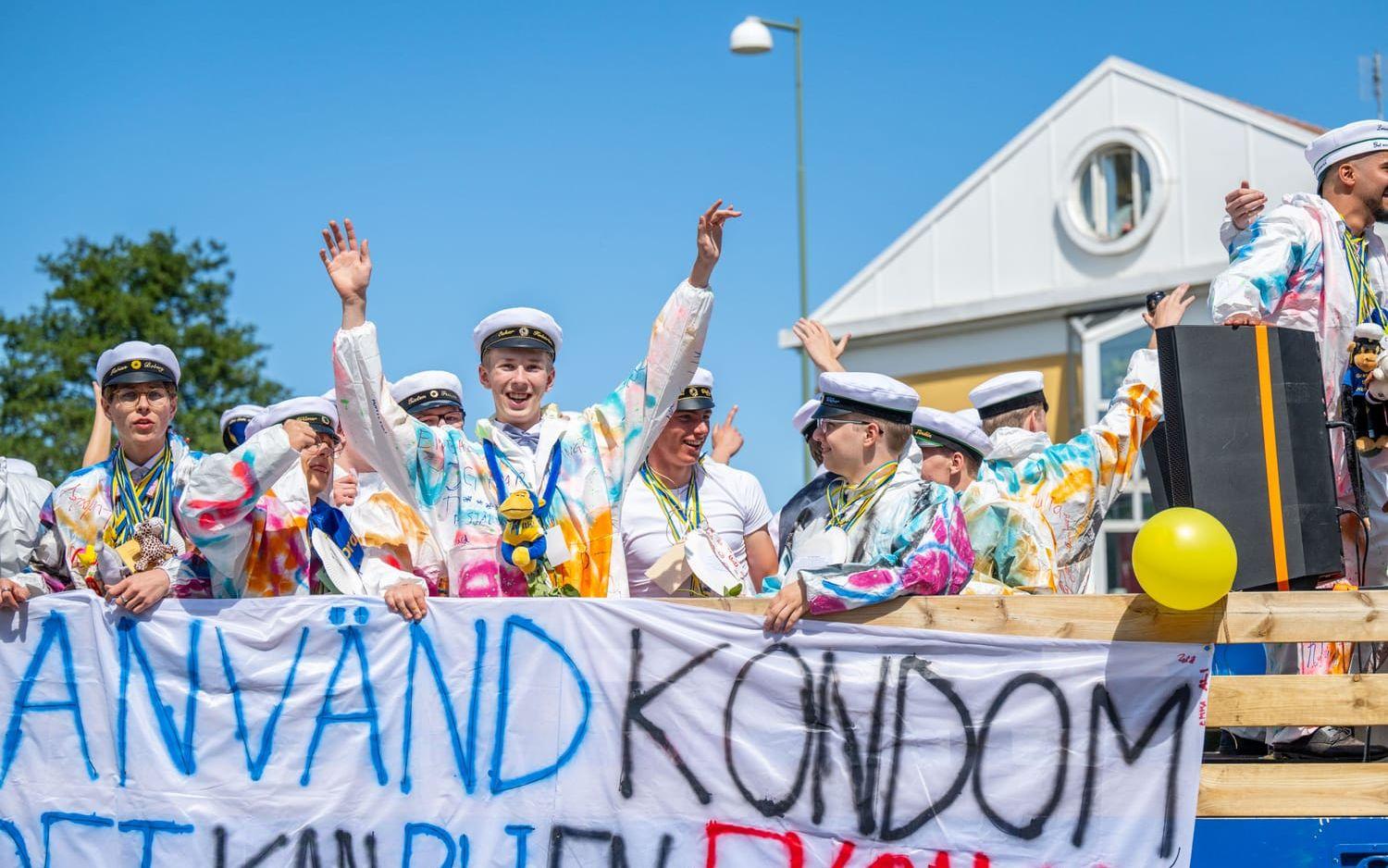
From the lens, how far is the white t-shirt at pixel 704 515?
5.81 metres

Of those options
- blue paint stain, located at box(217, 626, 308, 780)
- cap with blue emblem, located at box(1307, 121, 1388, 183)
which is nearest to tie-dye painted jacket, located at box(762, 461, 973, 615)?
blue paint stain, located at box(217, 626, 308, 780)

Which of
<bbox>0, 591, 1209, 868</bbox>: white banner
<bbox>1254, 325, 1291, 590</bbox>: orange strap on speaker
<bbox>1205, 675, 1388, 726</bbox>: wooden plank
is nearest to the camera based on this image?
<bbox>1205, 675, 1388, 726</bbox>: wooden plank

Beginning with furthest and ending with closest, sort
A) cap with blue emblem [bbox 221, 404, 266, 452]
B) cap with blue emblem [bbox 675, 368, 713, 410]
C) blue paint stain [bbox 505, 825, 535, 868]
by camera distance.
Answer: cap with blue emblem [bbox 221, 404, 266, 452] < cap with blue emblem [bbox 675, 368, 713, 410] < blue paint stain [bbox 505, 825, 535, 868]

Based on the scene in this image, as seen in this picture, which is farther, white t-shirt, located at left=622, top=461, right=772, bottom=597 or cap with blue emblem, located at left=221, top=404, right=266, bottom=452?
cap with blue emblem, located at left=221, top=404, right=266, bottom=452

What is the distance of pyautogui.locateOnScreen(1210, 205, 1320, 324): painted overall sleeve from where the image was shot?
4953mm

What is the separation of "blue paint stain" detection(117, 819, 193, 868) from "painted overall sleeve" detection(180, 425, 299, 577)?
0.90 meters

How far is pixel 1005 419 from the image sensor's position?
5.82 m

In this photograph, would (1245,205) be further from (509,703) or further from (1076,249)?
(1076,249)

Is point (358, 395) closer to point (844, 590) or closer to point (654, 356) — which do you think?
point (654, 356)

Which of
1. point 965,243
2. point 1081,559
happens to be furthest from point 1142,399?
point 965,243

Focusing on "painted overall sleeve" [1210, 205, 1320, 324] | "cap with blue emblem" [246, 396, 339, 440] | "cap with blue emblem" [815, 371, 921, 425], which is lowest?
"cap with blue emblem" [815, 371, 921, 425]

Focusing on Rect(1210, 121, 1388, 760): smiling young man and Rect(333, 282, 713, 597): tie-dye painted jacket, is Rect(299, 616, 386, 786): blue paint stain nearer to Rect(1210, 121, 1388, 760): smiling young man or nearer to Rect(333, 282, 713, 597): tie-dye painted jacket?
Rect(333, 282, 713, 597): tie-dye painted jacket

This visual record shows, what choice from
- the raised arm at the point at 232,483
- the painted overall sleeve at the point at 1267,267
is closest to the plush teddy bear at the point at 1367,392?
the painted overall sleeve at the point at 1267,267

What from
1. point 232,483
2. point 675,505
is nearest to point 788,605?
point 675,505
